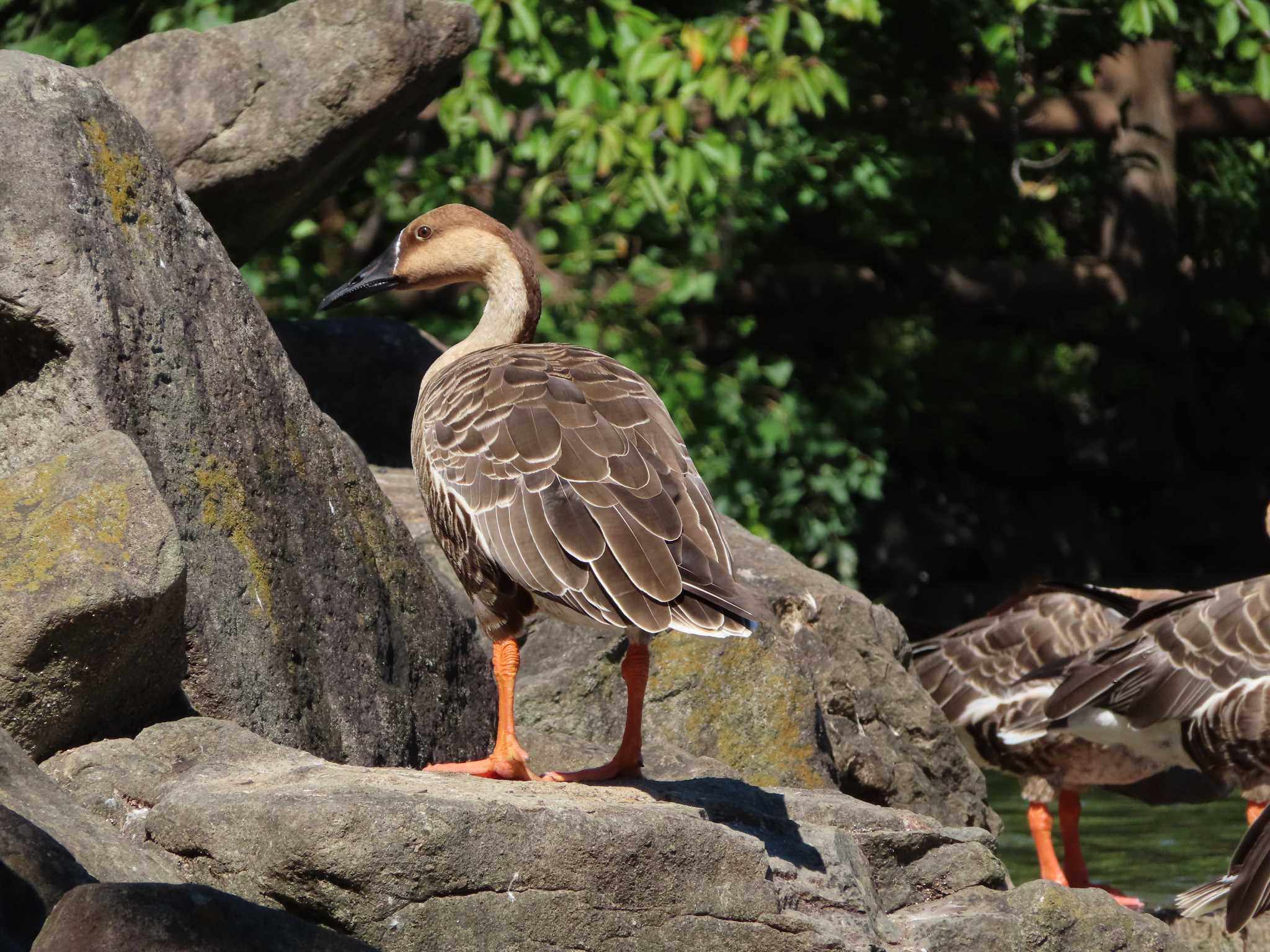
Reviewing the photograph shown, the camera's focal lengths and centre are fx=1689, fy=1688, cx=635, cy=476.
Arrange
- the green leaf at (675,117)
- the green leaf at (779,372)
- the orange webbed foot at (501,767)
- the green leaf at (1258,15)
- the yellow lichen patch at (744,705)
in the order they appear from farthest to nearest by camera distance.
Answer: the green leaf at (779,372) → the green leaf at (1258,15) → the green leaf at (675,117) → the yellow lichen patch at (744,705) → the orange webbed foot at (501,767)

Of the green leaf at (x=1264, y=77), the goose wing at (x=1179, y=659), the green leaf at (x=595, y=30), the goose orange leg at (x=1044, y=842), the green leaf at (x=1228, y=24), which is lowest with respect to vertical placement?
the goose orange leg at (x=1044, y=842)

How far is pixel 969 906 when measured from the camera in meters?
4.50

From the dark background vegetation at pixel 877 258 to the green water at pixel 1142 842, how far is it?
4.69 feet

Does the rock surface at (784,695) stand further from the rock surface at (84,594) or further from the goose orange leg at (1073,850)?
the rock surface at (84,594)

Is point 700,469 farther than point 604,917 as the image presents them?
Yes

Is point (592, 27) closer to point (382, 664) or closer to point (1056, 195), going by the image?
point (382, 664)

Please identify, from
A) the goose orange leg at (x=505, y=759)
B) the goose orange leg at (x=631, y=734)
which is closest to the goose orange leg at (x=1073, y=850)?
the goose orange leg at (x=631, y=734)

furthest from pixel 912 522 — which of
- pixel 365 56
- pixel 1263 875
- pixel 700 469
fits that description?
pixel 1263 875

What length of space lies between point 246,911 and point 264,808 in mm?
374

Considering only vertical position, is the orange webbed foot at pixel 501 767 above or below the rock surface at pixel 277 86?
below

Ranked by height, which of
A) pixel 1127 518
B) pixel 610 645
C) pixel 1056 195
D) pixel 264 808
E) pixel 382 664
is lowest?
pixel 1127 518

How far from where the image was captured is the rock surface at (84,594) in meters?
3.75

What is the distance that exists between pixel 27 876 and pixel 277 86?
4.48 m

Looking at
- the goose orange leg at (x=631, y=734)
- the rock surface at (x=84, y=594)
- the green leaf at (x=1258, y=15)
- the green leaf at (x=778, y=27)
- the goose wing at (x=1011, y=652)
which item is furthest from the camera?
the green leaf at (x=1258, y=15)
